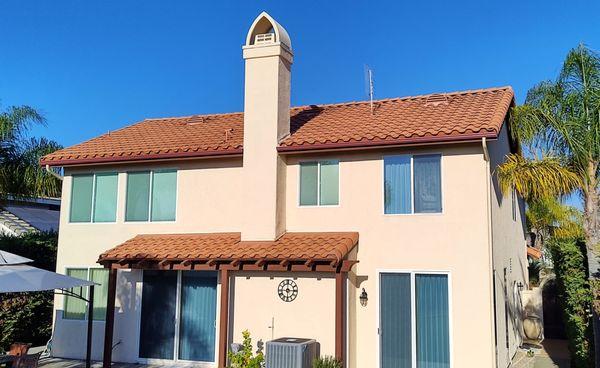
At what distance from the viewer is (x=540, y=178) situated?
13.3 metres

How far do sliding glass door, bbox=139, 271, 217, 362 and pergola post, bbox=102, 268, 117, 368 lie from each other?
1032 mm

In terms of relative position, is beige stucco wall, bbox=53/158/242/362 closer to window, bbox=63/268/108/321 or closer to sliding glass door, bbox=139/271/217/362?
window, bbox=63/268/108/321

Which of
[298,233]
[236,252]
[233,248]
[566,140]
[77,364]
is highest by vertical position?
[566,140]

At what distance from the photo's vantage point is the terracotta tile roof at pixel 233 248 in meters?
13.1

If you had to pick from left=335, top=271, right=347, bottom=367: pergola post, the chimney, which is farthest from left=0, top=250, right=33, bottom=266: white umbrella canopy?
left=335, top=271, right=347, bottom=367: pergola post

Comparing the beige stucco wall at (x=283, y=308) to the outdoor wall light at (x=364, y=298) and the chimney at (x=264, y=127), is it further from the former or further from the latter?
the chimney at (x=264, y=127)

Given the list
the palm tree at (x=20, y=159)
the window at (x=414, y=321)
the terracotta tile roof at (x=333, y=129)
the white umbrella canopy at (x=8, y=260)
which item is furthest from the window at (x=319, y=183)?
the palm tree at (x=20, y=159)

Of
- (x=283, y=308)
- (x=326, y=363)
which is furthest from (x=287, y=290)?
(x=326, y=363)

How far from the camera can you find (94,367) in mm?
14852

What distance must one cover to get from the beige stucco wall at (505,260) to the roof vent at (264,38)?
643 centimetres


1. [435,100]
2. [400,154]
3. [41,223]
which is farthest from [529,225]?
[41,223]

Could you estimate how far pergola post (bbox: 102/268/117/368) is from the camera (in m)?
14.4

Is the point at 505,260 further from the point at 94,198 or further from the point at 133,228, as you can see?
the point at 94,198

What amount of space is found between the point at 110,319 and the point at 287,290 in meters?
4.71
